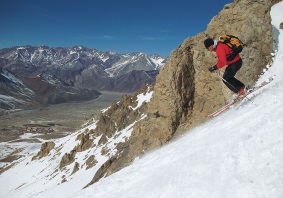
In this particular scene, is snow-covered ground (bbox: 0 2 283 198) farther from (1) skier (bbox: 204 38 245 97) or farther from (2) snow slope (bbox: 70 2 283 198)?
(1) skier (bbox: 204 38 245 97)

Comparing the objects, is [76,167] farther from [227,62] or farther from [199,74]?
[227,62]

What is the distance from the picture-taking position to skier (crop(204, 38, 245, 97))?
16141 mm

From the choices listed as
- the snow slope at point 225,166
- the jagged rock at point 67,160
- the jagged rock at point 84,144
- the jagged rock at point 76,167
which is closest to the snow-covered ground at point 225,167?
the snow slope at point 225,166

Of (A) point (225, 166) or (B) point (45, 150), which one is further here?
(B) point (45, 150)

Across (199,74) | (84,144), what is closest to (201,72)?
(199,74)

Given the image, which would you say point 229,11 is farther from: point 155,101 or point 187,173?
point 187,173

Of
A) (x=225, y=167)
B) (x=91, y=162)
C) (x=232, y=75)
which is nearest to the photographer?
(x=225, y=167)

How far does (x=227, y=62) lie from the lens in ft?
54.4

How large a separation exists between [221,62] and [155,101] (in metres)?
17.2

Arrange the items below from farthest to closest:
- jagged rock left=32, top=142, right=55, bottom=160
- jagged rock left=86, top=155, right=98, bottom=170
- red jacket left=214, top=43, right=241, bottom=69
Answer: jagged rock left=32, top=142, right=55, bottom=160, jagged rock left=86, top=155, right=98, bottom=170, red jacket left=214, top=43, right=241, bottom=69

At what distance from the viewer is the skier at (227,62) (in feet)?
53.0

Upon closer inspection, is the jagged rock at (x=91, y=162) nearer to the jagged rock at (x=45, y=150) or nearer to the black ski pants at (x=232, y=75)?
the jagged rock at (x=45, y=150)

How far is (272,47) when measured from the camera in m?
25.0

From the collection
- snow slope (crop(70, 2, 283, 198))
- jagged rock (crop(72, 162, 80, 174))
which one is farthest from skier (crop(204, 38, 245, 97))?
jagged rock (crop(72, 162, 80, 174))
